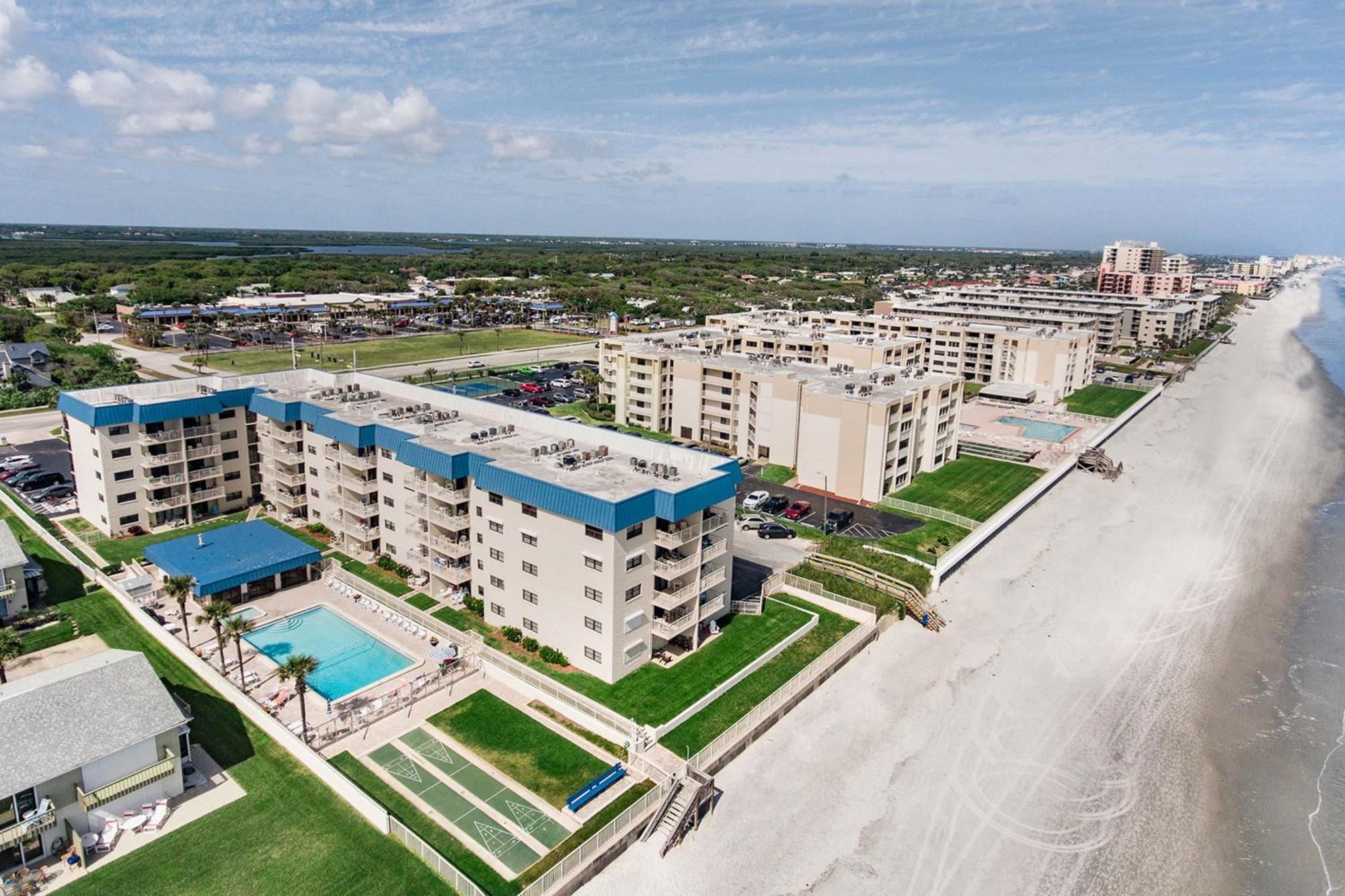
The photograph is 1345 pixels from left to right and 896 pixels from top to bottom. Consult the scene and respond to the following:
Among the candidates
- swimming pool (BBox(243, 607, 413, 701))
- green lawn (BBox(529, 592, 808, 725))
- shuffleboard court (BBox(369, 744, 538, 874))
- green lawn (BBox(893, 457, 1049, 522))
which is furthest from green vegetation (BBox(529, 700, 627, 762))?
green lawn (BBox(893, 457, 1049, 522))

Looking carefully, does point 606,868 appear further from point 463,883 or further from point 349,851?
point 349,851

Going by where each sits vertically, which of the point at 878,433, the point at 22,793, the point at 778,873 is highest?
the point at 878,433

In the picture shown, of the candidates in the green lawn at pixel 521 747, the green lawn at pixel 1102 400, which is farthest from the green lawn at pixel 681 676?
the green lawn at pixel 1102 400

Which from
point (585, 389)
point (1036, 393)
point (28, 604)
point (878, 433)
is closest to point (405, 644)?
point (28, 604)

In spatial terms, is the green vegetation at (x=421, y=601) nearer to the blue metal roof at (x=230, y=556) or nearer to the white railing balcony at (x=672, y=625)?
the blue metal roof at (x=230, y=556)

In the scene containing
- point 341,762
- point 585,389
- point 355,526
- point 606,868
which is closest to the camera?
point 606,868

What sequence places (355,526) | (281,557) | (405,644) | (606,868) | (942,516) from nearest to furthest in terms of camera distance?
(606,868) < (405,644) < (281,557) < (355,526) < (942,516)
